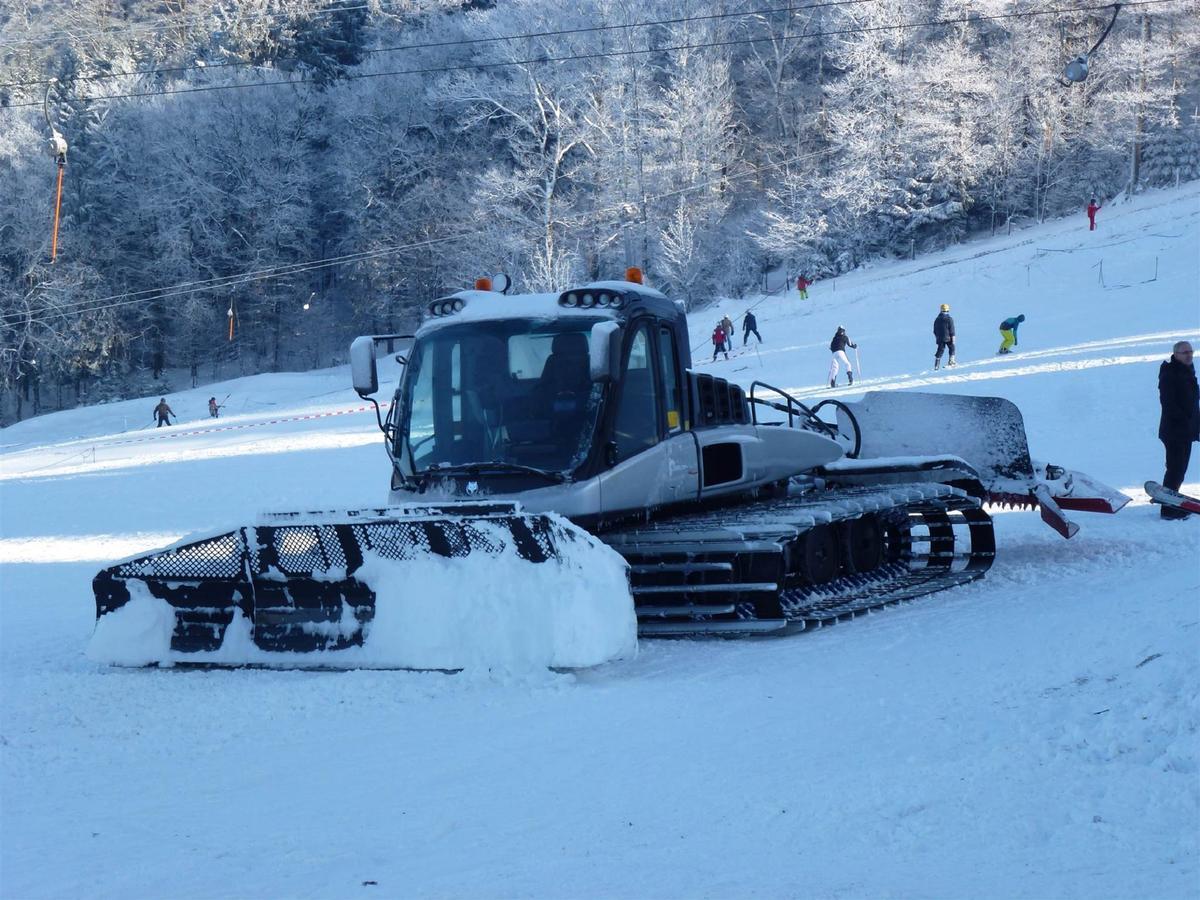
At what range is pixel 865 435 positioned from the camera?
1284 centimetres

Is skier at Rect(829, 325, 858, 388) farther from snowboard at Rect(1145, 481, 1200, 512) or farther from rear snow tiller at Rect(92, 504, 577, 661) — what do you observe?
rear snow tiller at Rect(92, 504, 577, 661)

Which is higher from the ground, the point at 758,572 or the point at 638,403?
the point at 638,403

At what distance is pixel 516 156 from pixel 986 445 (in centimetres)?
4690

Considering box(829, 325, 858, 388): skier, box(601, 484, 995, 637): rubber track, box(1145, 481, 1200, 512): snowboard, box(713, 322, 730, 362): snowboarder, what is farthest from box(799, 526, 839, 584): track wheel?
box(713, 322, 730, 362): snowboarder

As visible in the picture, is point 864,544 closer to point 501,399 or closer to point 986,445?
point 986,445

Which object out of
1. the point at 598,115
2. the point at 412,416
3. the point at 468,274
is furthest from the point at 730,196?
the point at 412,416

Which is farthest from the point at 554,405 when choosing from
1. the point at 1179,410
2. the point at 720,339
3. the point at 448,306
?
the point at 720,339

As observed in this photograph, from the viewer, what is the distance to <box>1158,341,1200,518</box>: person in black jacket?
1273cm

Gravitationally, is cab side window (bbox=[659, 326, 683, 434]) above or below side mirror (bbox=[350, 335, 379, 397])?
below

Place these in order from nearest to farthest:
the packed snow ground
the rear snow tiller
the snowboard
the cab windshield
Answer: the packed snow ground < the rear snow tiller < the cab windshield < the snowboard

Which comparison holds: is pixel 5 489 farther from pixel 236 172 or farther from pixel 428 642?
pixel 236 172

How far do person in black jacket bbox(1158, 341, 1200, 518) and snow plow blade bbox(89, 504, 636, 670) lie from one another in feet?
25.8

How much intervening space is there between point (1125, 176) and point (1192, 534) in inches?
1928

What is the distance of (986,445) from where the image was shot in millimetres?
11953
